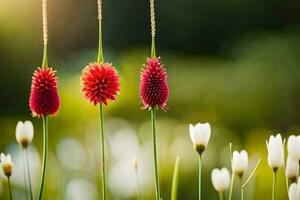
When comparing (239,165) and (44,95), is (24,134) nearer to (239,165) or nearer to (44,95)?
(44,95)

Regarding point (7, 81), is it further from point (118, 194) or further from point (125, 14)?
point (118, 194)

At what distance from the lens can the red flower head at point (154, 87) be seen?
81cm

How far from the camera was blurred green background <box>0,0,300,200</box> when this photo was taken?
58.9 inches

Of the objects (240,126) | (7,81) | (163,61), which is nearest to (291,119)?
(240,126)

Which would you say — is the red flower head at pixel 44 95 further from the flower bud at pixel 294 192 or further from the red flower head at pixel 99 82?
the flower bud at pixel 294 192

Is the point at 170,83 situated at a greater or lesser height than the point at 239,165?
greater

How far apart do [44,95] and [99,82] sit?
0.21 ft

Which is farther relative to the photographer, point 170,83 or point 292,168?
point 170,83

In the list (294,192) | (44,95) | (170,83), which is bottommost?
(294,192)

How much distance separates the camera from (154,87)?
827mm

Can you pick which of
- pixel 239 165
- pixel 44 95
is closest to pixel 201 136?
pixel 239 165

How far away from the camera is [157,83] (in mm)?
833

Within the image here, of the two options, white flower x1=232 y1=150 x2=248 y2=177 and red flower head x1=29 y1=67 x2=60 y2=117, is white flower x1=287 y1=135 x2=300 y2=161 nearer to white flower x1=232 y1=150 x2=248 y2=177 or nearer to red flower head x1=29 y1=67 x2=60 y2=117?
white flower x1=232 y1=150 x2=248 y2=177

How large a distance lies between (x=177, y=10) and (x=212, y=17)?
7.2 inches
